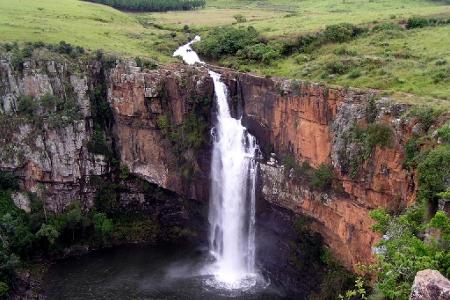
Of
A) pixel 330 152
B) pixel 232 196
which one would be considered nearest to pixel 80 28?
pixel 232 196

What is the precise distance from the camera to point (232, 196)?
39.7m

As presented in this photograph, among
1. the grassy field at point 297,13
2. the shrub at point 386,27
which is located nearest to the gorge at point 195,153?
the grassy field at point 297,13

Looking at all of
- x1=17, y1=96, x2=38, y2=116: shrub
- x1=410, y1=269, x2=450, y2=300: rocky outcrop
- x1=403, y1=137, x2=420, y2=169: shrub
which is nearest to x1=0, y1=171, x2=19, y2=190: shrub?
x1=17, y1=96, x2=38, y2=116: shrub

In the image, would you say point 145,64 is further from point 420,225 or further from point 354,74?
point 420,225

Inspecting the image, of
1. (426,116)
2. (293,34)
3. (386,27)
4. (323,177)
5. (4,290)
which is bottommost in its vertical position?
(4,290)

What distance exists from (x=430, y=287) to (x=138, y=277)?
28490 mm

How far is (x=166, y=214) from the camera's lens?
44.7 meters

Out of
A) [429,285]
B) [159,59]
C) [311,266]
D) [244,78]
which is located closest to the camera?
[429,285]

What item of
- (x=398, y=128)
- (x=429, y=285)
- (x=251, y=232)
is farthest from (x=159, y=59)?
(x=429, y=285)

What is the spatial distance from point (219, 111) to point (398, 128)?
53.5 feet

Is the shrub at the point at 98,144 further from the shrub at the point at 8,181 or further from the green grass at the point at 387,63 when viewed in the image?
the green grass at the point at 387,63

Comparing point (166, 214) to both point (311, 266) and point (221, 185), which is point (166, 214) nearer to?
point (221, 185)

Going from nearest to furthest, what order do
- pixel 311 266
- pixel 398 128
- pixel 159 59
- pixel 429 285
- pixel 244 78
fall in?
pixel 429 285, pixel 398 128, pixel 311 266, pixel 244 78, pixel 159 59

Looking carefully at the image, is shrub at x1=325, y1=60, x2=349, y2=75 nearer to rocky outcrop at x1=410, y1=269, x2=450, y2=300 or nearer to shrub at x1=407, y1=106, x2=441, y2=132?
shrub at x1=407, y1=106, x2=441, y2=132
